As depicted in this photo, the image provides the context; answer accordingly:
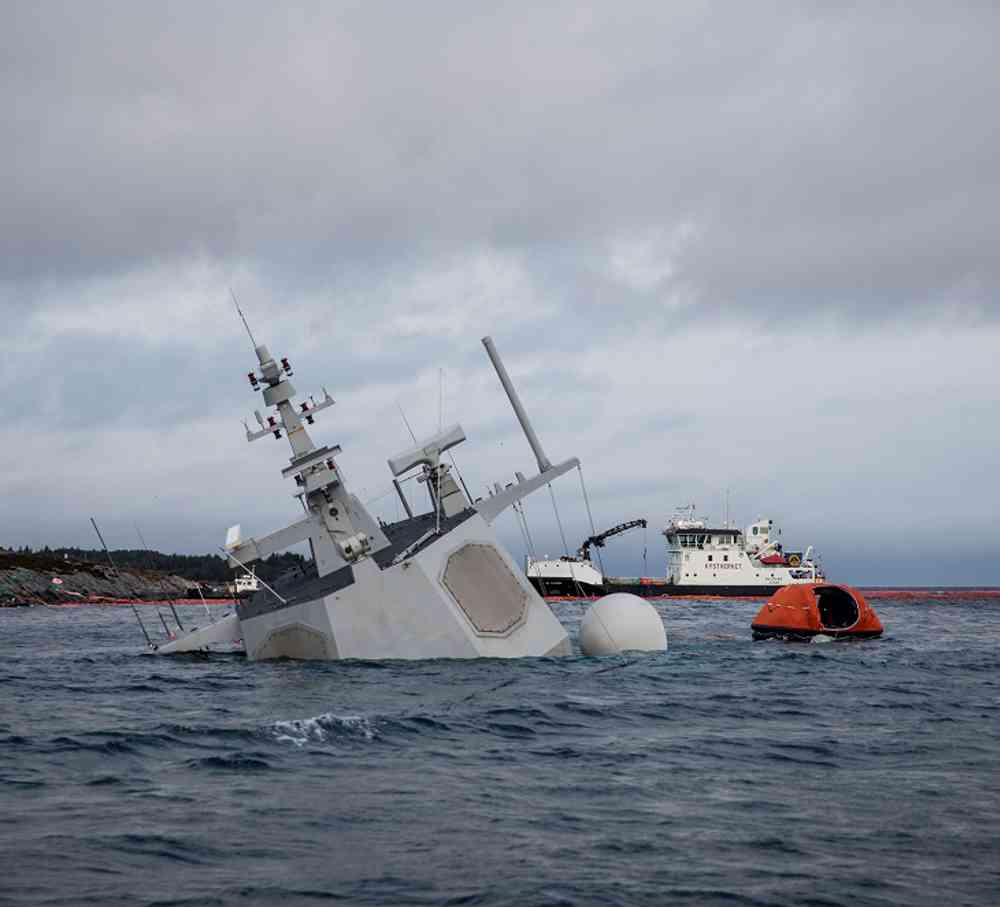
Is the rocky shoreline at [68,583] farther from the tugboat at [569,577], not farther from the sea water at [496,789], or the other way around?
the sea water at [496,789]

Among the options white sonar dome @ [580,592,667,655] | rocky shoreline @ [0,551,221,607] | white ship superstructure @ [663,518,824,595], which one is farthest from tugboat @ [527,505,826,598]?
white sonar dome @ [580,592,667,655]

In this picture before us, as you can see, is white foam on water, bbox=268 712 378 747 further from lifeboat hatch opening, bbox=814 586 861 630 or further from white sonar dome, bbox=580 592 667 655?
lifeboat hatch opening, bbox=814 586 861 630

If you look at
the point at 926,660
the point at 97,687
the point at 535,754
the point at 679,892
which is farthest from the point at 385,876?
the point at 926,660

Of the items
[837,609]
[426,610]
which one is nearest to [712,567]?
[837,609]

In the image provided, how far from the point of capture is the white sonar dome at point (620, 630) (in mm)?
32219

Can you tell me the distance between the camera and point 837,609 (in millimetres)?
46438

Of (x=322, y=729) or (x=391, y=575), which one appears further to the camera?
(x=391, y=575)

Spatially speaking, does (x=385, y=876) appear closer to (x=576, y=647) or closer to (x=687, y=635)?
(x=576, y=647)

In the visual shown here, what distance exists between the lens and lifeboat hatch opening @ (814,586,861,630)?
4453 centimetres

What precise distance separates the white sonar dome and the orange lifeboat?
12150 mm

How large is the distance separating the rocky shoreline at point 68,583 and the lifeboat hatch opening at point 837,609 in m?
80.0

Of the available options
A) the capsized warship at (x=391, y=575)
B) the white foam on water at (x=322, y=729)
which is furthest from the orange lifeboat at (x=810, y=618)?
the white foam on water at (x=322, y=729)

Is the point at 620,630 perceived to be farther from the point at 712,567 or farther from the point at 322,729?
the point at 712,567

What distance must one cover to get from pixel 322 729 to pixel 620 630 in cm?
1547
